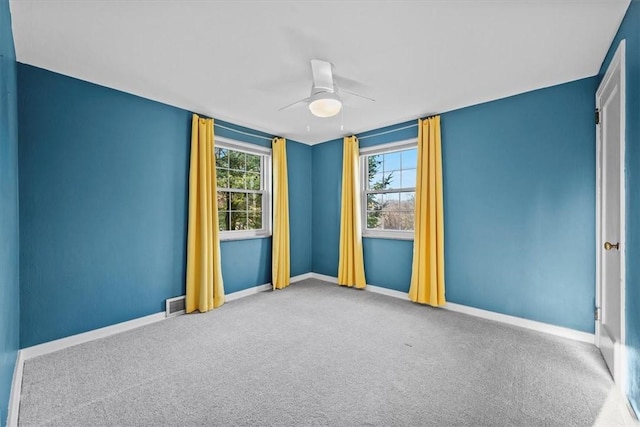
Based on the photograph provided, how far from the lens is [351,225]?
4.46m

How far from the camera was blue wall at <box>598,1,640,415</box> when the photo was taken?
1604 mm

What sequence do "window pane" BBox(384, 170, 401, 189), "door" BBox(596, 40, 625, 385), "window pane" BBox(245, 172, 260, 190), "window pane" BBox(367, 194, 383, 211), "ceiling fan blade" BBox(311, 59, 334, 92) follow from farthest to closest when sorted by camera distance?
"window pane" BBox(367, 194, 383, 211)
"window pane" BBox(245, 172, 260, 190)
"window pane" BBox(384, 170, 401, 189)
"ceiling fan blade" BBox(311, 59, 334, 92)
"door" BBox(596, 40, 625, 385)

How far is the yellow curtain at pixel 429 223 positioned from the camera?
351 cm

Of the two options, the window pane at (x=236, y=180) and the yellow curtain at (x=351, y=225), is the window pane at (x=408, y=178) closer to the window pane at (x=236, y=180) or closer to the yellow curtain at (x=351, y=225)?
the yellow curtain at (x=351, y=225)

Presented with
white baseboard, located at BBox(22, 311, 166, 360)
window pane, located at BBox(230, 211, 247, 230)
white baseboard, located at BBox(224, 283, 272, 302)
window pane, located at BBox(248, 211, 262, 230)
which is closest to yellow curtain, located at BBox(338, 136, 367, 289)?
white baseboard, located at BBox(224, 283, 272, 302)

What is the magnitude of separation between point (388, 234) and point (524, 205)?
69.4 inches

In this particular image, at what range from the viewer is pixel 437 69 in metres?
2.51

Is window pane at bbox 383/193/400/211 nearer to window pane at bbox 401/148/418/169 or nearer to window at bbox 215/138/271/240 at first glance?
window pane at bbox 401/148/418/169

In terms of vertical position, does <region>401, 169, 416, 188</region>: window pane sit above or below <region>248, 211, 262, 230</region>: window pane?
above

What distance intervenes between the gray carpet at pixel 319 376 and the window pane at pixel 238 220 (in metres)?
1.42

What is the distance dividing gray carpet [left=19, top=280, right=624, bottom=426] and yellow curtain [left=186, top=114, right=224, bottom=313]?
0.39 m

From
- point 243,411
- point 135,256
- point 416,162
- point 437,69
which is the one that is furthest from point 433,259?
point 135,256

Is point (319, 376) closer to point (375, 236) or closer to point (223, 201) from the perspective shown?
point (375, 236)

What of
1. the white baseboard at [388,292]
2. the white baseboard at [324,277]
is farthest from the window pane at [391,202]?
the white baseboard at [324,277]
